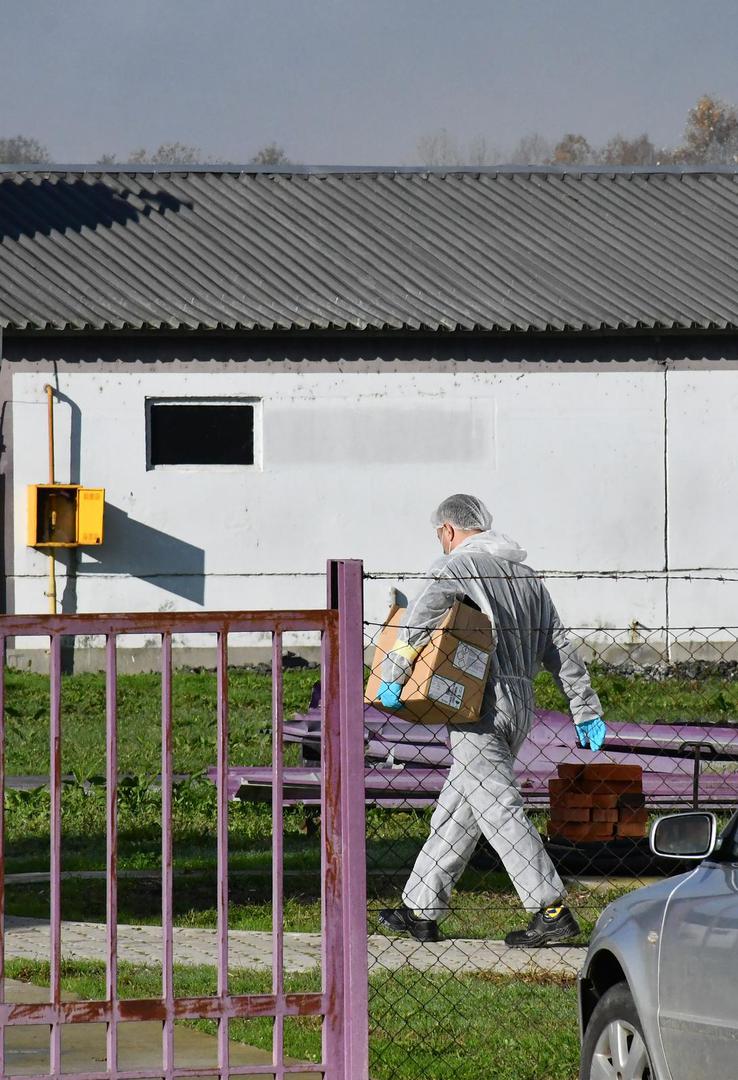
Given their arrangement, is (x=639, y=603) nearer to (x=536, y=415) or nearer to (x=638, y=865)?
(x=536, y=415)

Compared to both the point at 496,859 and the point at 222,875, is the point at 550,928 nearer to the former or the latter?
the point at 496,859

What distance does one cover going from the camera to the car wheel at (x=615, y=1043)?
4.69 meters

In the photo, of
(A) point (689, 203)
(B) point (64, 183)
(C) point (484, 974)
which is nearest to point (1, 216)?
(B) point (64, 183)

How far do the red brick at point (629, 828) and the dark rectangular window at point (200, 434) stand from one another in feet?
38.5

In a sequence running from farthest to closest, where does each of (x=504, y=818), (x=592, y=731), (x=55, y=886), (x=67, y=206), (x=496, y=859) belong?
(x=67, y=206)
(x=496, y=859)
(x=592, y=731)
(x=504, y=818)
(x=55, y=886)

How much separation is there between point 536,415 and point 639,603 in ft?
8.49

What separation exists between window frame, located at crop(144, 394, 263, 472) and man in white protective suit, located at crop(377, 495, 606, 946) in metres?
12.4

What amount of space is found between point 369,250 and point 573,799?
1400 centimetres

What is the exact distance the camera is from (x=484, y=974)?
24.0 feet

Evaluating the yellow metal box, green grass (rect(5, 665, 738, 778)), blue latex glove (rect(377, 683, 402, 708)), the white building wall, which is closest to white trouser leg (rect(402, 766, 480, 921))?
blue latex glove (rect(377, 683, 402, 708))

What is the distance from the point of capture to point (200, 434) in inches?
800

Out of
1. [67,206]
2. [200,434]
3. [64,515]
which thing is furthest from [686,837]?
[67,206]

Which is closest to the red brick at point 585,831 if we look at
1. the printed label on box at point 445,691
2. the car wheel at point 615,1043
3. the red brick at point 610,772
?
the red brick at point 610,772

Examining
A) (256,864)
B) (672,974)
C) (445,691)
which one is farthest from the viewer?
(256,864)
